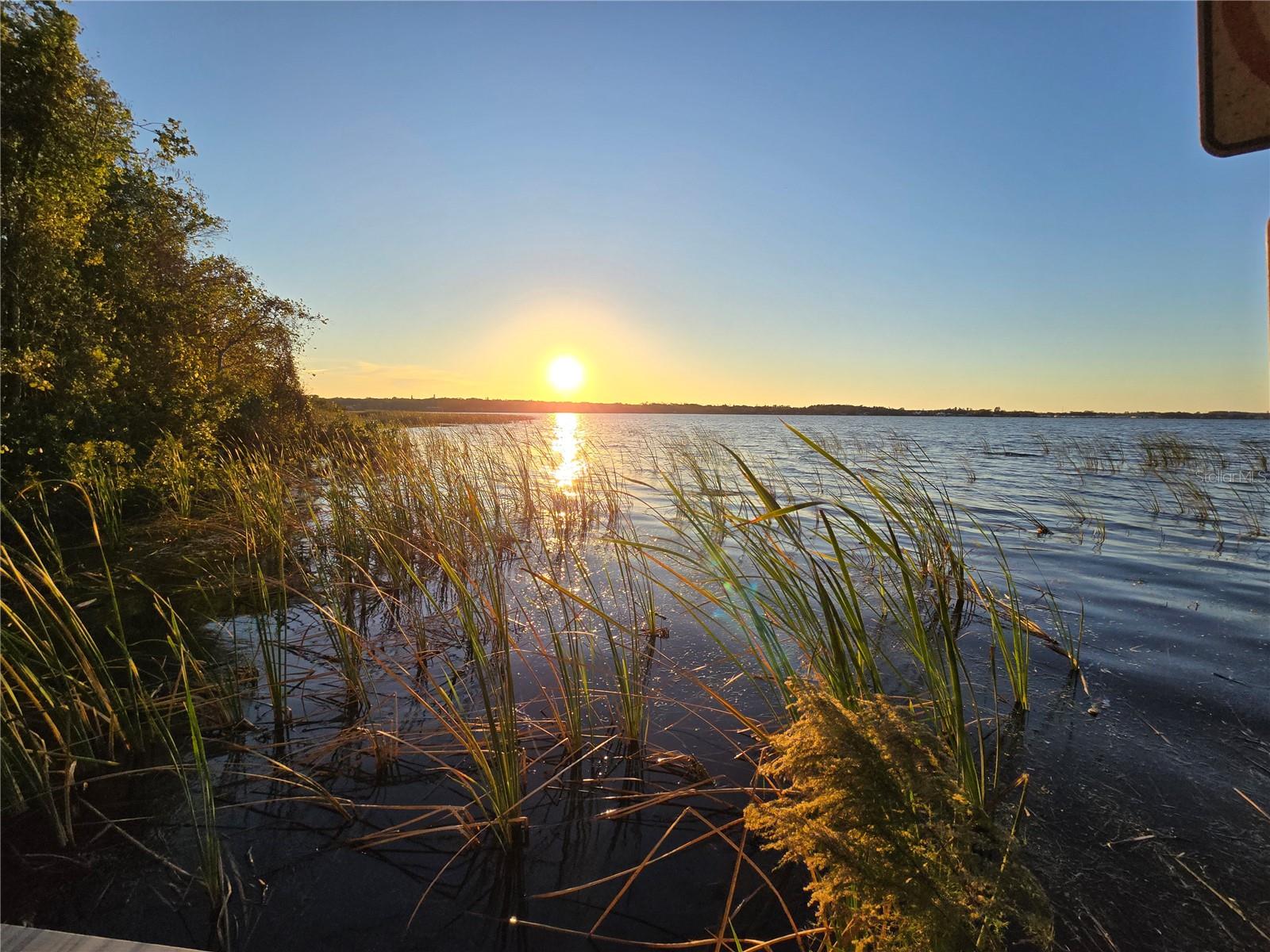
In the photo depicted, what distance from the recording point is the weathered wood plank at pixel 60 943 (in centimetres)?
163

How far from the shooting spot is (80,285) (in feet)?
25.3

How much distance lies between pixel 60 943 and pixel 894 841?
7.56ft

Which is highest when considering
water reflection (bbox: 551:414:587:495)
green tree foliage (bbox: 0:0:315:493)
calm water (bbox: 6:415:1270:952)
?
green tree foliage (bbox: 0:0:315:493)

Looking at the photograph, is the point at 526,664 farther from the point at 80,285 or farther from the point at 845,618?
the point at 80,285

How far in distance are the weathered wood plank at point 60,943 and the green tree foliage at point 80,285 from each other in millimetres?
5065

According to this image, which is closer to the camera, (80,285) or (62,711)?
(62,711)

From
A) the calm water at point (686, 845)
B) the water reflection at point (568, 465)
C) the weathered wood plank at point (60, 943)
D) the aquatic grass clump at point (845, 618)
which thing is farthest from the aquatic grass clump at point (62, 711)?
the water reflection at point (568, 465)

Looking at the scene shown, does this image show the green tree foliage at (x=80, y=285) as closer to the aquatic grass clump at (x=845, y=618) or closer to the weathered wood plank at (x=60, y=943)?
the weathered wood plank at (x=60, y=943)

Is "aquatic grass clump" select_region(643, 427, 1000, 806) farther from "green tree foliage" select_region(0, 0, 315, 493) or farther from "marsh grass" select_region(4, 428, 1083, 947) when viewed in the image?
"green tree foliage" select_region(0, 0, 315, 493)

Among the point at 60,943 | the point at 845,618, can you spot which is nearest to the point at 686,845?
the point at 845,618

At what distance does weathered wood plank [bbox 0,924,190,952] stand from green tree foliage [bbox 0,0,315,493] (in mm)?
5065

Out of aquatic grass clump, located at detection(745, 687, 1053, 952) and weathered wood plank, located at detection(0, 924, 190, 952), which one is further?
weathered wood plank, located at detection(0, 924, 190, 952)

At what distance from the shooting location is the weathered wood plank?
64.2 inches

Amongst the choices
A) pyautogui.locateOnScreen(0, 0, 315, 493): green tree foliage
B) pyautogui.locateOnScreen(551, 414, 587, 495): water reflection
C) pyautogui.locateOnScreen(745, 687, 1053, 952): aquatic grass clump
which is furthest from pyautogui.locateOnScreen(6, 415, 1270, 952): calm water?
pyautogui.locateOnScreen(551, 414, 587, 495): water reflection
